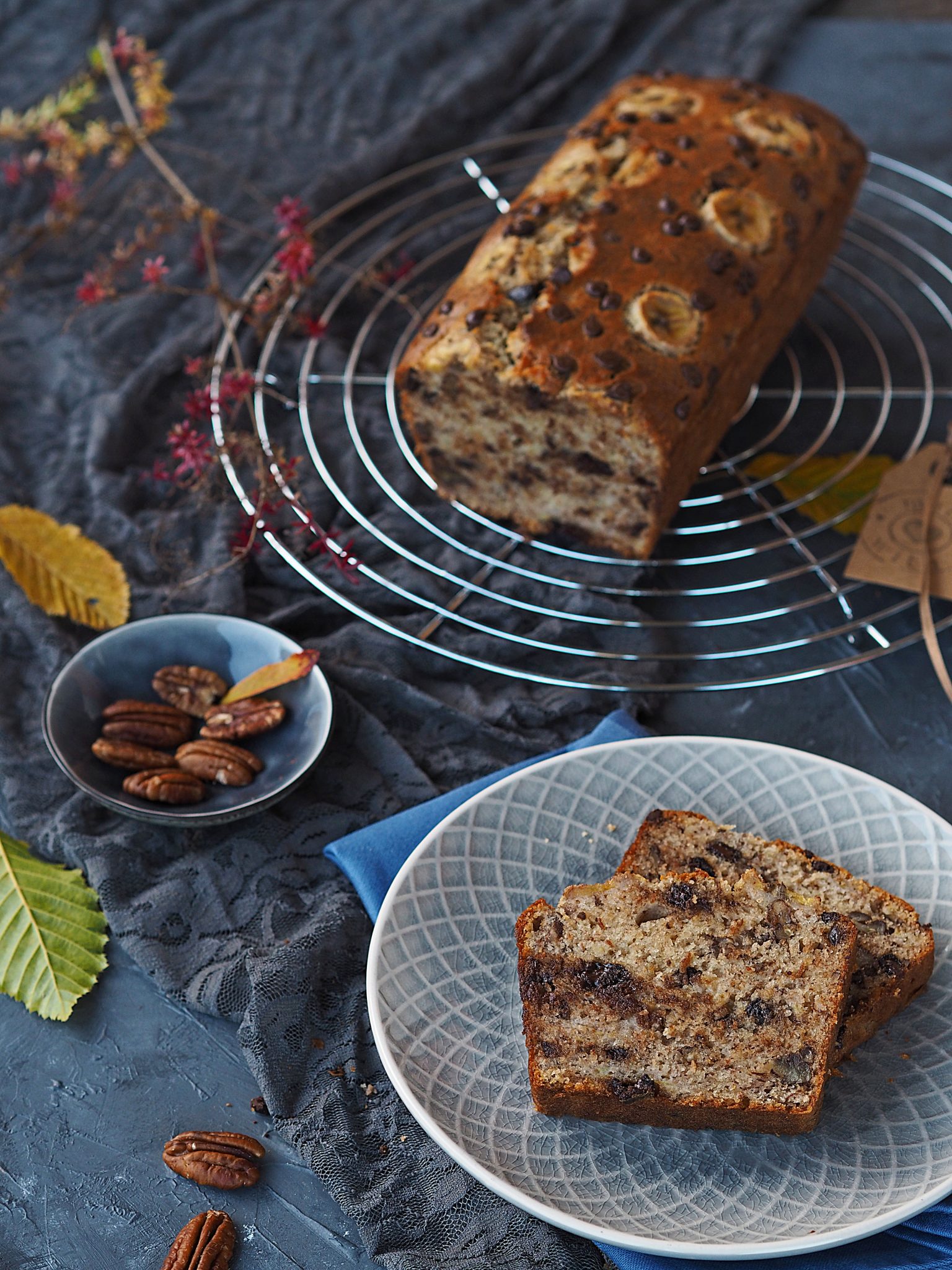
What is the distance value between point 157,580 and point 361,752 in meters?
0.81

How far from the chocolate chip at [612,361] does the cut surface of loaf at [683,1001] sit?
4.11 ft

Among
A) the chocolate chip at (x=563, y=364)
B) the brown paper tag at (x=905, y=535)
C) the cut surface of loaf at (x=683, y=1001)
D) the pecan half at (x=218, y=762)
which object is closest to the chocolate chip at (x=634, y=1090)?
the cut surface of loaf at (x=683, y=1001)

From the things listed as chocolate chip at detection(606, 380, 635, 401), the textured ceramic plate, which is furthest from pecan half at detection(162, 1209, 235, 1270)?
chocolate chip at detection(606, 380, 635, 401)

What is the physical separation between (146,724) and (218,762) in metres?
0.19

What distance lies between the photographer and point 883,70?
4.61 m

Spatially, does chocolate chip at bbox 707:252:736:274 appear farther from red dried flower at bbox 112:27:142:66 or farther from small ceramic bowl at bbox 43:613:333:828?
red dried flower at bbox 112:27:142:66

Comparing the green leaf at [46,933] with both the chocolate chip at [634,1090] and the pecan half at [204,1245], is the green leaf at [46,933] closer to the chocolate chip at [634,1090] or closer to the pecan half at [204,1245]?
the pecan half at [204,1245]

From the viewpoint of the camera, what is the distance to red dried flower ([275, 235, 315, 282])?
3.45 m

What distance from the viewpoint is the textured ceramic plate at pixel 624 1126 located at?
187 cm

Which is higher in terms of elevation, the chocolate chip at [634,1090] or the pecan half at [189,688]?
the pecan half at [189,688]

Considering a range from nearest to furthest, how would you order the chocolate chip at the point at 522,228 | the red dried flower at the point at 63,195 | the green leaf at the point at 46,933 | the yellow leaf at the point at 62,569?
1. the green leaf at the point at 46,933
2. the yellow leaf at the point at 62,569
3. the chocolate chip at the point at 522,228
4. the red dried flower at the point at 63,195

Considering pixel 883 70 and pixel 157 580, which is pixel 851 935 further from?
pixel 883 70

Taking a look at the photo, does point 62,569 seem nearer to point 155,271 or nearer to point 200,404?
point 200,404

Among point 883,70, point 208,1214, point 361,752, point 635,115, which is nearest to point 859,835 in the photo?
point 361,752
